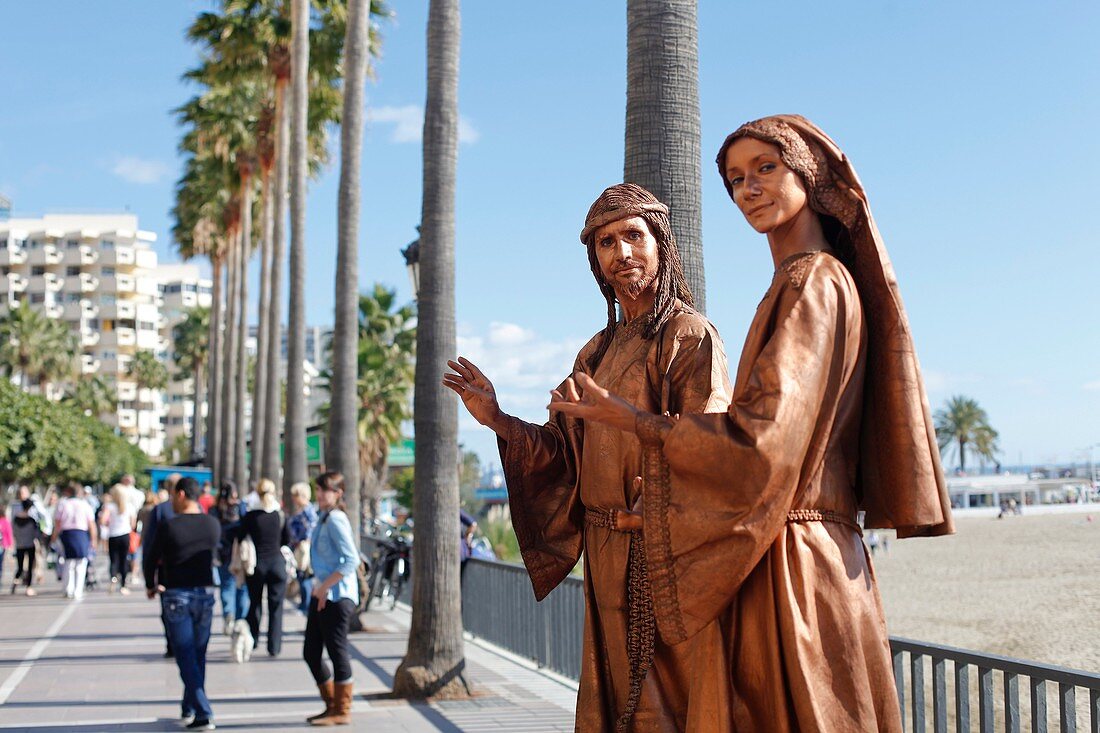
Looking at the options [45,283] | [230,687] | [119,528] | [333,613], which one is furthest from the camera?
[45,283]

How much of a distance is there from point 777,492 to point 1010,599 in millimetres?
12490

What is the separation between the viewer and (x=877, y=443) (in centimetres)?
311

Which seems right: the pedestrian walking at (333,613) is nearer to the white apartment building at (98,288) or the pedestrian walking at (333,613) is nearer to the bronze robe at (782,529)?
the bronze robe at (782,529)

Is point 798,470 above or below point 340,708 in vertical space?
above

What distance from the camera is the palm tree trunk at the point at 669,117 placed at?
5875 millimetres

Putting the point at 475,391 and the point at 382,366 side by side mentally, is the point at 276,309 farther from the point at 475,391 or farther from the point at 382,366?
the point at 475,391

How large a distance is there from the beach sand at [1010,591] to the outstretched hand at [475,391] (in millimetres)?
3033

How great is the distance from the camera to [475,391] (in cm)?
396

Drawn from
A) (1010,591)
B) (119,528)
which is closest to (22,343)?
(119,528)

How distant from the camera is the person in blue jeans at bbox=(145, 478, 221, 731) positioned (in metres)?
9.30

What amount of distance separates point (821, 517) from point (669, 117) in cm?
333

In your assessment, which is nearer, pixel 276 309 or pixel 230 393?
pixel 276 309

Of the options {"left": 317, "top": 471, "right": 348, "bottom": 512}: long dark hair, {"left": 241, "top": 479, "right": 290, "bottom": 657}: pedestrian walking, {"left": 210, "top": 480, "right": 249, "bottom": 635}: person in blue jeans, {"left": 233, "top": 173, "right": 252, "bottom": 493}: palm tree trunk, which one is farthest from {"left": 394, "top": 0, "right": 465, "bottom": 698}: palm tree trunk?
{"left": 233, "top": 173, "right": 252, "bottom": 493}: palm tree trunk

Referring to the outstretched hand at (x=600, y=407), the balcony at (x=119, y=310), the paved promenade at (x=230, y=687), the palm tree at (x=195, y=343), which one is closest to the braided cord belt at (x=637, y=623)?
the outstretched hand at (x=600, y=407)
